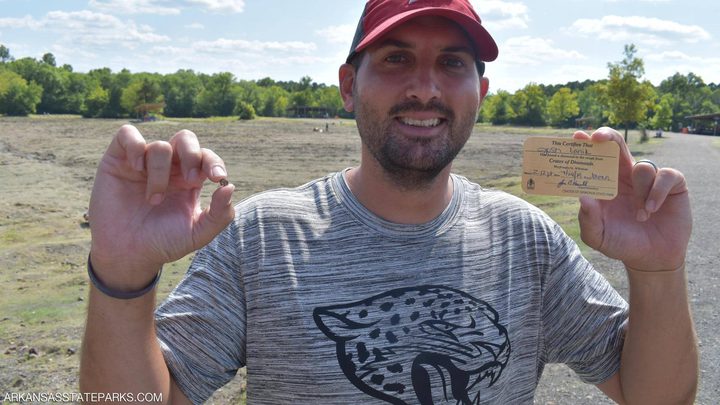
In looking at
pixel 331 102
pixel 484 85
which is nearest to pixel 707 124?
pixel 331 102

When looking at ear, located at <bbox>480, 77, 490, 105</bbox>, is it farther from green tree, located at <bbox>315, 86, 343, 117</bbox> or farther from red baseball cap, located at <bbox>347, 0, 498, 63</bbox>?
green tree, located at <bbox>315, 86, 343, 117</bbox>

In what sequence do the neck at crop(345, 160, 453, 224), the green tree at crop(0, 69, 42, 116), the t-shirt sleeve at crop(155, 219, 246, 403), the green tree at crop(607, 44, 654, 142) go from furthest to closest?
the green tree at crop(0, 69, 42, 116)
the green tree at crop(607, 44, 654, 142)
the neck at crop(345, 160, 453, 224)
the t-shirt sleeve at crop(155, 219, 246, 403)

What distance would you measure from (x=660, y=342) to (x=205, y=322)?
152 cm

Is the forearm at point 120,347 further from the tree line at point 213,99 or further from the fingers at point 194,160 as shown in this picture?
the tree line at point 213,99

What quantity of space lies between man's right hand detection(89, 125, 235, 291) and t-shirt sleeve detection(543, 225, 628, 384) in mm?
1214

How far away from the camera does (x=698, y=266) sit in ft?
29.8

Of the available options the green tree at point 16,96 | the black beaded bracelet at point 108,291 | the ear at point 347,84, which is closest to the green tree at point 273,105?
the green tree at point 16,96

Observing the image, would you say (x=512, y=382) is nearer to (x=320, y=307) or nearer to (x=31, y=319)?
(x=320, y=307)

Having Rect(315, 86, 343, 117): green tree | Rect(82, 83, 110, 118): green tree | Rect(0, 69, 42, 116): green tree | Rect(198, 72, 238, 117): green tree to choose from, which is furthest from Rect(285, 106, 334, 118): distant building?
Rect(0, 69, 42, 116): green tree

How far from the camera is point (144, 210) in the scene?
1685 millimetres

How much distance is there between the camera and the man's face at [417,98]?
203cm

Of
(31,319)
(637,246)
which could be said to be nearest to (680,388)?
(637,246)

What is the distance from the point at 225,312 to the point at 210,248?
214mm

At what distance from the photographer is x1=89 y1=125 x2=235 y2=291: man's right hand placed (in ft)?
5.33
